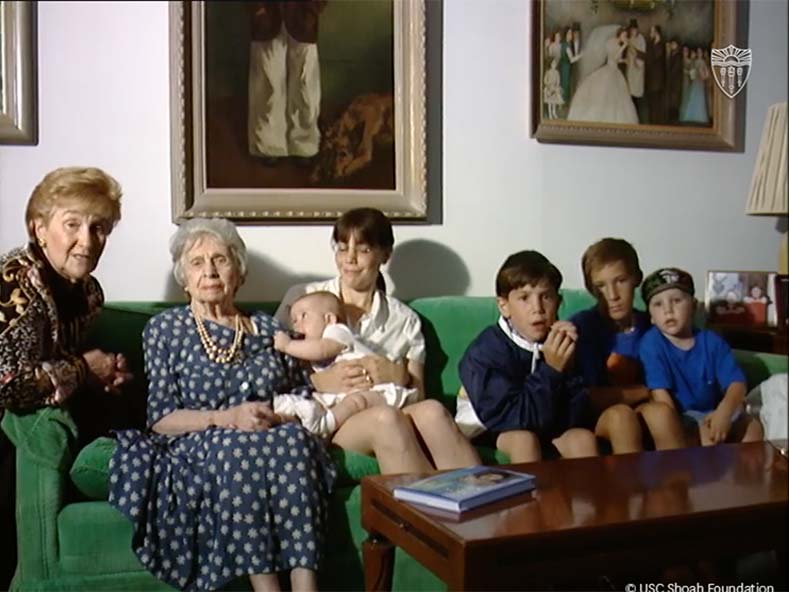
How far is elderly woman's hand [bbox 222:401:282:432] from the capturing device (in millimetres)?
1226

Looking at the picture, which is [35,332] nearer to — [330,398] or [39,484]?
[39,484]

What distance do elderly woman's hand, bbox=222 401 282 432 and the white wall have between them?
234 millimetres

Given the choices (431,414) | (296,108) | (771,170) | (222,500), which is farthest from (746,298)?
(222,500)

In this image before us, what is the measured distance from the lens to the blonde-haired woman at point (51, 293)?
3.66 ft

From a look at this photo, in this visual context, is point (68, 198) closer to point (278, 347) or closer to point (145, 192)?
point (145, 192)

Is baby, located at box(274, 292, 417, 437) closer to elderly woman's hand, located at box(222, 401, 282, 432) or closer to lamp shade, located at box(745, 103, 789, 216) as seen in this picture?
elderly woman's hand, located at box(222, 401, 282, 432)

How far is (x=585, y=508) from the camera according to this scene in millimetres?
953

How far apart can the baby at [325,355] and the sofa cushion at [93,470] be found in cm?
27

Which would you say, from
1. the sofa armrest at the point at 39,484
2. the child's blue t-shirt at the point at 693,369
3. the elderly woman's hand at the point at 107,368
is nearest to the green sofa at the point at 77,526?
the sofa armrest at the point at 39,484

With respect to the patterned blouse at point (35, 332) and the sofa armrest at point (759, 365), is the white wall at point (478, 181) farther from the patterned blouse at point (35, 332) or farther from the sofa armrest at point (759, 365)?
the sofa armrest at point (759, 365)

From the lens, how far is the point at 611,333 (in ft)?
4.93

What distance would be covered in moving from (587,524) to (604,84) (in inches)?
29.6

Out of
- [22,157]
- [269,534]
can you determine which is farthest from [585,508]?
[22,157]

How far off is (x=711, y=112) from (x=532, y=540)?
0.84m
